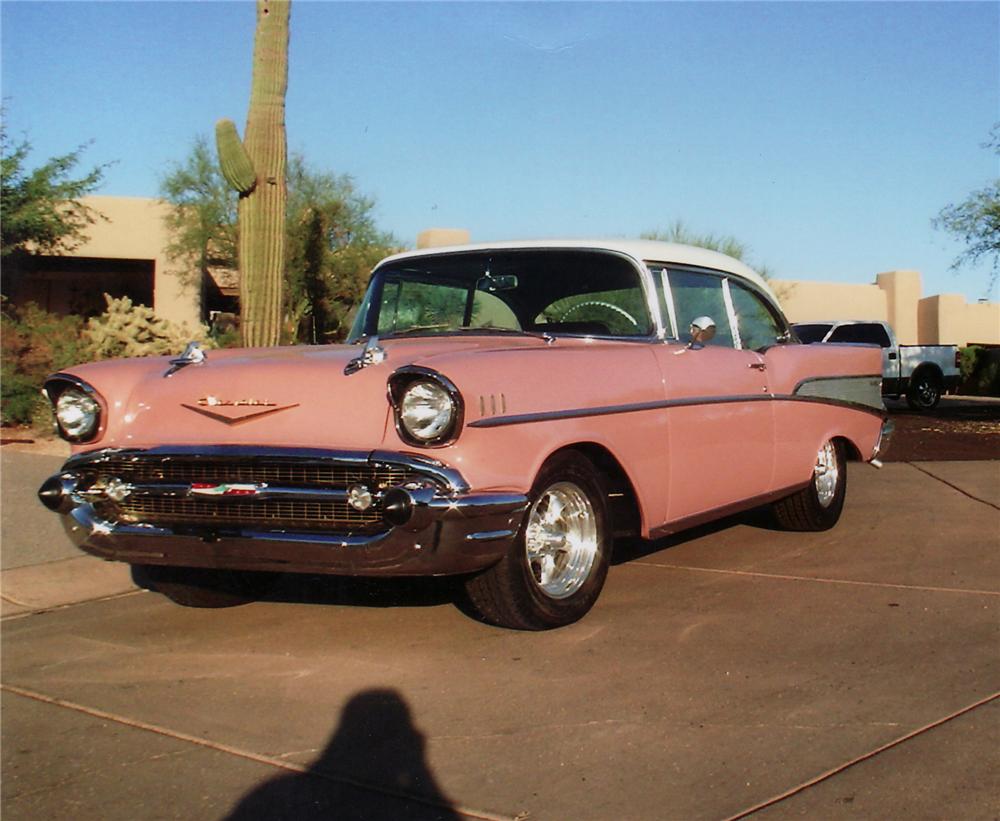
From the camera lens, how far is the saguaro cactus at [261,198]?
9.23 m

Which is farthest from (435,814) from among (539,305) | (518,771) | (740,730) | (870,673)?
(539,305)

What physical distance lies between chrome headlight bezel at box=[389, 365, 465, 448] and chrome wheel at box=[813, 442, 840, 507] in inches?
144

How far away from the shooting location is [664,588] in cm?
571

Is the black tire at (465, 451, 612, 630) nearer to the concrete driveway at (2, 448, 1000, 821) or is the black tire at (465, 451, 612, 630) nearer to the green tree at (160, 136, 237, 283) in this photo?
the concrete driveway at (2, 448, 1000, 821)

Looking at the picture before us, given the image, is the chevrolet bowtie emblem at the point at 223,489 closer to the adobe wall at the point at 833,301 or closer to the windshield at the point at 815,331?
the windshield at the point at 815,331

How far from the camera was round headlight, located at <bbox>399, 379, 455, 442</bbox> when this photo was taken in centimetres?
416

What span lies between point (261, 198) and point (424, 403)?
564 cm

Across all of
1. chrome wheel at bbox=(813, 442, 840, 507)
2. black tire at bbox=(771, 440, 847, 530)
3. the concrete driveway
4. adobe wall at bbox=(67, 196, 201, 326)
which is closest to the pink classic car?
the concrete driveway

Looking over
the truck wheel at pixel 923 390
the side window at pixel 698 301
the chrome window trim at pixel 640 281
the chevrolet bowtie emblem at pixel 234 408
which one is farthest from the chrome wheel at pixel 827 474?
the truck wheel at pixel 923 390

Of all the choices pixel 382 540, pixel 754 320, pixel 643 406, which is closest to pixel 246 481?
pixel 382 540

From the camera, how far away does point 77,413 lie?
4742 millimetres

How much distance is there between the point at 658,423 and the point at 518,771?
7.21 feet

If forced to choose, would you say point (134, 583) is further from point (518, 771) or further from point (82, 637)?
point (518, 771)

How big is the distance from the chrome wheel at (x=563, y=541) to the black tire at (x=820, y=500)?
247 cm
